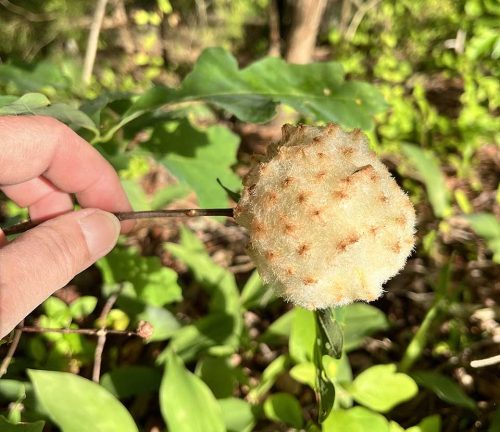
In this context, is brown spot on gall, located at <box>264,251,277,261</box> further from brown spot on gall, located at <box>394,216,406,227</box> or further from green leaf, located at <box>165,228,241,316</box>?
green leaf, located at <box>165,228,241,316</box>

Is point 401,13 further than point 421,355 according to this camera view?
Yes

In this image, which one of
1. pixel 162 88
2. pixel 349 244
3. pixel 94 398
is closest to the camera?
pixel 349 244

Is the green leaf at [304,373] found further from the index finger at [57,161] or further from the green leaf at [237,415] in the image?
the index finger at [57,161]

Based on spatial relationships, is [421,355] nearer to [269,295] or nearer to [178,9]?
[269,295]

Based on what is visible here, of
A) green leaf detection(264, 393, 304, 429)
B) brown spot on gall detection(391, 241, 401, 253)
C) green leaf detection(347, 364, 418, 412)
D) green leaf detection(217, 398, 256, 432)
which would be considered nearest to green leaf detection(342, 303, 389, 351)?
Result: green leaf detection(347, 364, 418, 412)

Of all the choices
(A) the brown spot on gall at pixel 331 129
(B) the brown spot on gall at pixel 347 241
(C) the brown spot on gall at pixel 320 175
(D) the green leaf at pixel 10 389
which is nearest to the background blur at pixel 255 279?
(D) the green leaf at pixel 10 389

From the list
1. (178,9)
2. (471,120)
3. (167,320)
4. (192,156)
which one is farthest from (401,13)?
(167,320)

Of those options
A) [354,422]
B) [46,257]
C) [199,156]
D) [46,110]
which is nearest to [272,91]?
[199,156]
